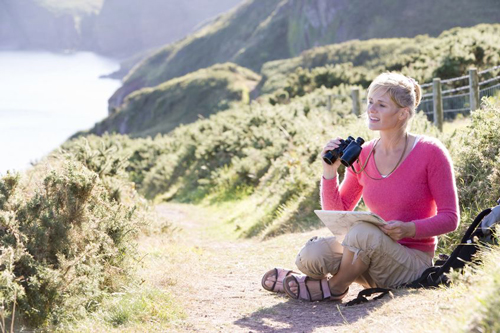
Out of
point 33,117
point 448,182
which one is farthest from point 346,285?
point 33,117

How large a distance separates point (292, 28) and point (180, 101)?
41522 millimetres

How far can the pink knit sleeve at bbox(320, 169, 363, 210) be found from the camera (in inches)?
189

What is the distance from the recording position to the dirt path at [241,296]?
4.37 meters

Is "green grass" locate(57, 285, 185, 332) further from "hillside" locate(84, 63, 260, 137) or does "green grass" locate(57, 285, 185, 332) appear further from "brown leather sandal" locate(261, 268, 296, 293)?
"hillside" locate(84, 63, 260, 137)

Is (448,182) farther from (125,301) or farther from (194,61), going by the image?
(194,61)

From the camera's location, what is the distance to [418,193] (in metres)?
4.53

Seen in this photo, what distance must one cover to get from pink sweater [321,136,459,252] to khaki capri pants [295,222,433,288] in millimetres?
156

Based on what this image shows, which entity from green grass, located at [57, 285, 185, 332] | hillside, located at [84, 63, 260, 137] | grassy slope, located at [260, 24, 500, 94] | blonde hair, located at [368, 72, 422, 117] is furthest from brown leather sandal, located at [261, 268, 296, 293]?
hillside, located at [84, 63, 260, 137]

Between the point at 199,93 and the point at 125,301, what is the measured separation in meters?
74.3

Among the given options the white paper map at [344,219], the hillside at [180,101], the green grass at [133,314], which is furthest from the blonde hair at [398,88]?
the hillside at [180,101]

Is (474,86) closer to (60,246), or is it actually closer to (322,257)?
(322,257)

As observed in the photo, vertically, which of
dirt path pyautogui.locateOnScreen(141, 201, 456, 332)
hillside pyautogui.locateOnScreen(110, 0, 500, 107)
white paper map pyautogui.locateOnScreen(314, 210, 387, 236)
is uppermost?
hillside pyautogui.locateOnScreen(110, 0, 500, 107)

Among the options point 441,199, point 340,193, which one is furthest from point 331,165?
point 441,199

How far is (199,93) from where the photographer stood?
78188 mm
